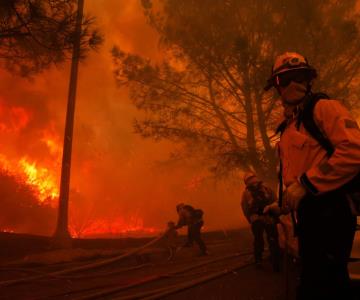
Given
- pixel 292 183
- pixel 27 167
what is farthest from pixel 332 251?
pixel 27 167

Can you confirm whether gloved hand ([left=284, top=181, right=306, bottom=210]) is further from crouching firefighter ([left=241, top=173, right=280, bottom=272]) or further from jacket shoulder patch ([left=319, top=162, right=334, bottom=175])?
crouching firefighter ([left=241, top=173, right=280, bottom=272])

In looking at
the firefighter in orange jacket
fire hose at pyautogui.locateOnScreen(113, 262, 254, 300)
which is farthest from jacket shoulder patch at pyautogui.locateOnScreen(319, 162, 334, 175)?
fire hose at pyautogui.locateOnScreen(113, 262, 254, 300)

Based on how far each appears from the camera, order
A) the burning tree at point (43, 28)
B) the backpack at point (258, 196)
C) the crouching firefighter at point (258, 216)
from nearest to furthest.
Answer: the crouching firefighter at point (258, 216)
the backpack at point (258, 196)
the burning tree at point (43, 28)

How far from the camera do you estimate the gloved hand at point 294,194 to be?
152 centimetres

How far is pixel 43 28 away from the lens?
635cm

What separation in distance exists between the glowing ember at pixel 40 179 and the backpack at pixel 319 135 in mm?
21570

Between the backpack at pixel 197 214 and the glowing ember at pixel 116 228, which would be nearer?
the backpack at pixel 197 214

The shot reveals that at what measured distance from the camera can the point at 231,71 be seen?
1102cm

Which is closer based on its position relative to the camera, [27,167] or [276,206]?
[276,206]

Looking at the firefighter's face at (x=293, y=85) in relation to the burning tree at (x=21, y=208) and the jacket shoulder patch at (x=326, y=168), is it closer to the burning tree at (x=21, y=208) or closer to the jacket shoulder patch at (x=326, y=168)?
the jacket shoulder patch at (x=326, y=168)

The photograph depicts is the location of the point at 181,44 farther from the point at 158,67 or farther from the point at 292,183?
the point at 292,183

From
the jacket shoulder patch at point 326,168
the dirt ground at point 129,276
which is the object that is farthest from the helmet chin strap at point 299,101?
the dirt ground at point 129,276

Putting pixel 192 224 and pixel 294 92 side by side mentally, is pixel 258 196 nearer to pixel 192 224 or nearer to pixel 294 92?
pixel 192 224

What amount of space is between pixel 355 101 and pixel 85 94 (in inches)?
850
